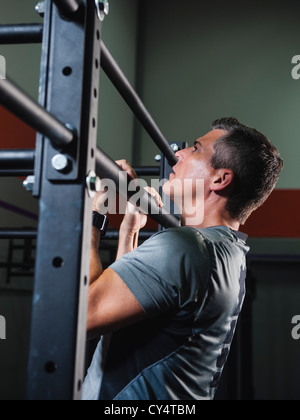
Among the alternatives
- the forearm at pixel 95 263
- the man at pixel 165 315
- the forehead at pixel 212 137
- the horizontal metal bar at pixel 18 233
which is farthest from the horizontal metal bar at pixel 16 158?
the forehead at pixel 212 137

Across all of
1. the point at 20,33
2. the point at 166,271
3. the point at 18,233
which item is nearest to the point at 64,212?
the point at 20,33

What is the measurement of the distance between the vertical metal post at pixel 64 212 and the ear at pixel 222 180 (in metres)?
0.80

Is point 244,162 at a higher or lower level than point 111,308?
higher

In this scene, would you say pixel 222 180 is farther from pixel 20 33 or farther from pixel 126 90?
pixel 20 33

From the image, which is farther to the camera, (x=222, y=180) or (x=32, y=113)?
(x=222, y=180)

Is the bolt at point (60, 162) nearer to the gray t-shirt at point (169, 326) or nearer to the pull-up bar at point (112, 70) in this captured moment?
the pull-up bar at point (112, 70)

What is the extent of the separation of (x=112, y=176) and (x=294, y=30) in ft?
11.9

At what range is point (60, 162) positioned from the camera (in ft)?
1.89

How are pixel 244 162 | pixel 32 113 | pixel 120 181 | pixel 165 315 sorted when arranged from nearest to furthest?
pixel 32 113 → pixel 120 181 → pixel 165 315 → pixel 244 162

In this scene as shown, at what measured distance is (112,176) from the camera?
709 mm

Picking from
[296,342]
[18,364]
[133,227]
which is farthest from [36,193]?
[296,342]

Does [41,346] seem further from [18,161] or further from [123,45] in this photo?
[123,45]

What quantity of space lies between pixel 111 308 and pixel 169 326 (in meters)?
0.15

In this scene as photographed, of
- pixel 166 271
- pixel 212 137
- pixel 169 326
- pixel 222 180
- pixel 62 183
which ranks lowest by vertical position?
pixel 169 326
